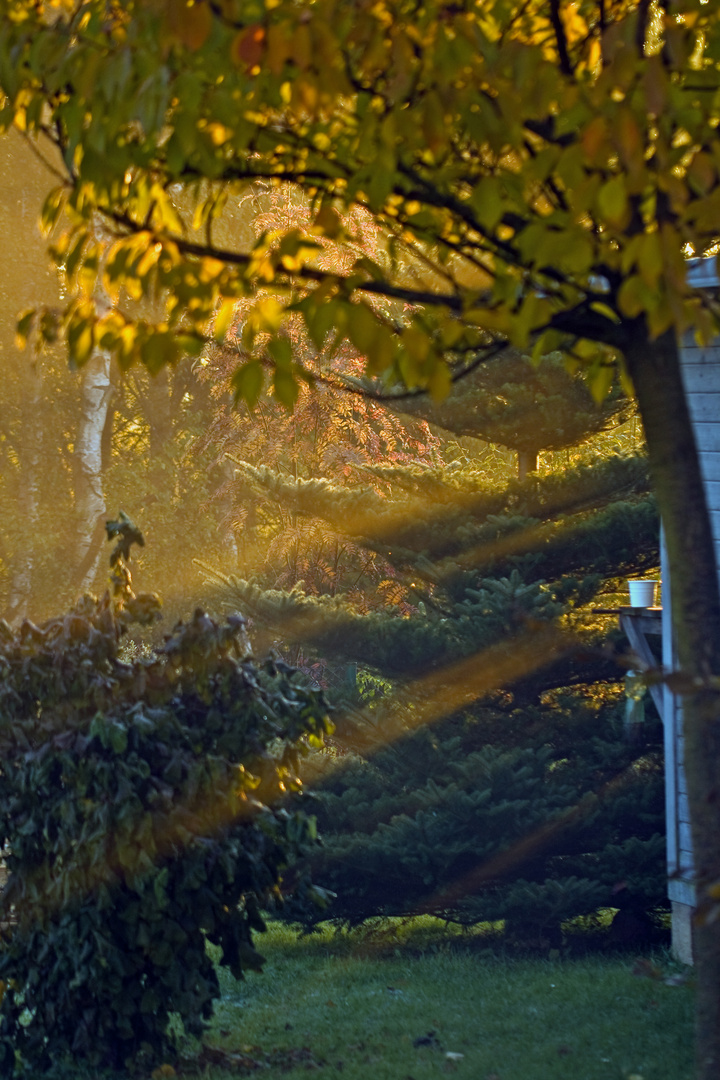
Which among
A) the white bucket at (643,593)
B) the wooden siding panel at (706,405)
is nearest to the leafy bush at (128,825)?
the wooden siding panel at (706,405)

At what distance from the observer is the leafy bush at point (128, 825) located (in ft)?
15.9

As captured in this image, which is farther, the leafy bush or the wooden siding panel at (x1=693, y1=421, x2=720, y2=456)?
the wooden siding panel at (x1=693, y1=421, x2=720, y2=456)

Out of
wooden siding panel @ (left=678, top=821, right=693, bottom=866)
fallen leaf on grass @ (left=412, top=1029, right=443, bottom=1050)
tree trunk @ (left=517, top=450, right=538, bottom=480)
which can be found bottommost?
fallen leaf on grass @ (left=412, top=1029, right=443, bottom=1050)

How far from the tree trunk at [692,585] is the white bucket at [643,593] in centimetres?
502

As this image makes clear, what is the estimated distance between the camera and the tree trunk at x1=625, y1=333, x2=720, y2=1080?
295cm

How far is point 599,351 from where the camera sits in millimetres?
3699

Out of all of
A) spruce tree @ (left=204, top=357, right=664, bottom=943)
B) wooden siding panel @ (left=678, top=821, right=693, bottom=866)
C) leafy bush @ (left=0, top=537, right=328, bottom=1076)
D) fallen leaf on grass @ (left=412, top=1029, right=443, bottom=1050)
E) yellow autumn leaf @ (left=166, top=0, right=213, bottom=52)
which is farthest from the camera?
spruce tree @ (left=204, top=357, right=664, bottom=943)

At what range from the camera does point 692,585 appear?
10.1ft

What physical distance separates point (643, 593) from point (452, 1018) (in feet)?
10.8

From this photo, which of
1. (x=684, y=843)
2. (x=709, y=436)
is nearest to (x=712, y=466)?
(x=709, y=436)

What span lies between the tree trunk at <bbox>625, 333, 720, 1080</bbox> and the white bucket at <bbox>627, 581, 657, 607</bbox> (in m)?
5.02

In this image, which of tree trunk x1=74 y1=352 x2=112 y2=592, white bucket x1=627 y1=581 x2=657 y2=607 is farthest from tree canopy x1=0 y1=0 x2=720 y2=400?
tree trunk x1=74 y1=352 x2=112 y2=592

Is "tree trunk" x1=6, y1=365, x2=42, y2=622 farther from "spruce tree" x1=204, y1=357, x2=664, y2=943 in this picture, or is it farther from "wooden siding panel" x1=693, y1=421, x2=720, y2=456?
"wooden siding panel" x1=693, y1=421, x2=720, y2=456

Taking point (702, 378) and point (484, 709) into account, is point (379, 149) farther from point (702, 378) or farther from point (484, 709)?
point (484, 709)
